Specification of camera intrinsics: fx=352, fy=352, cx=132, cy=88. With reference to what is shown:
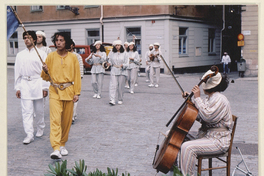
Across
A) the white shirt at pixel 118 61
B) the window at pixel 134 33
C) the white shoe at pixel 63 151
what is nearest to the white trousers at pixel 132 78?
the white shirt at pixel 118 61

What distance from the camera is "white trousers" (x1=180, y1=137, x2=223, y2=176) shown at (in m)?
3.99

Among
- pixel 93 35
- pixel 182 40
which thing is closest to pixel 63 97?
pixel 182 40

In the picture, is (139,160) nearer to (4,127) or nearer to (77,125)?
(4,127)

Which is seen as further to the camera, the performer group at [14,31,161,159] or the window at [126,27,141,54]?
the window at [126,27,141,54]

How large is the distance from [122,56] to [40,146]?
5381mm

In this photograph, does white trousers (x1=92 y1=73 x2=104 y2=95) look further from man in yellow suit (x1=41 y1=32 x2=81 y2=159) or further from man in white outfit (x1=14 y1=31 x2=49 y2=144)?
man in yellow suit (x1=41 y1=32 x2=81 y2=159)

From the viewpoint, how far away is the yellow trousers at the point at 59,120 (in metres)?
5.50

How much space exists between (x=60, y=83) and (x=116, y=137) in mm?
1853

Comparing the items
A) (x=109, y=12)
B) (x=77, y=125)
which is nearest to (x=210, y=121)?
(x=77, y=125)

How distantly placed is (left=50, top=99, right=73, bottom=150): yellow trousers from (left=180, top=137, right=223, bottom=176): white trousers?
2.28 metres

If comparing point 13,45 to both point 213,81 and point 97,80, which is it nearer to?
point 97,80

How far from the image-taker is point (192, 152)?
157 inches

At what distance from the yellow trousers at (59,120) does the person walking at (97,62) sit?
20.1 ft

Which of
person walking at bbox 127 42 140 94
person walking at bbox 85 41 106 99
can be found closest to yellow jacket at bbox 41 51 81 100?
person walking at bbox 85 41 106 99
